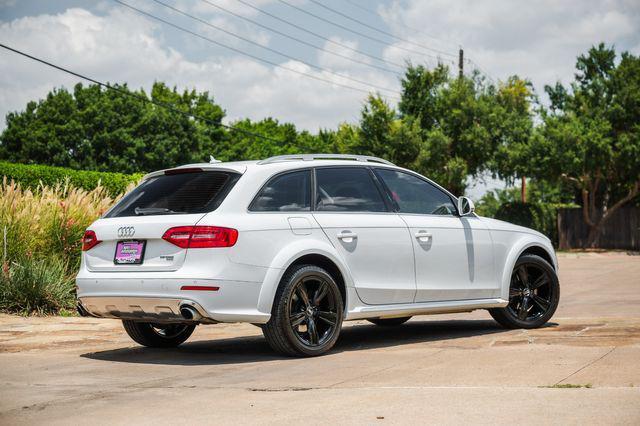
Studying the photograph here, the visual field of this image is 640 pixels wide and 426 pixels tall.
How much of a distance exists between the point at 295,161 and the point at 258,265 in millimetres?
1340

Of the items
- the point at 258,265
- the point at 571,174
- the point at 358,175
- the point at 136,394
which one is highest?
the point at 571,174

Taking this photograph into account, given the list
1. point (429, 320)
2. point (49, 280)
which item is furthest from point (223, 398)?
point (49, 280)

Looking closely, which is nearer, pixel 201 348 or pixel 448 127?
pixel 201 348

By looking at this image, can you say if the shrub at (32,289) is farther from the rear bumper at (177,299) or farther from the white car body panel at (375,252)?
the white car body panel at (375,252)

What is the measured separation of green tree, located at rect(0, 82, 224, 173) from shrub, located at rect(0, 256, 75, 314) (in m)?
51.0

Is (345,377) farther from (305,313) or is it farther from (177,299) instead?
(177,299)

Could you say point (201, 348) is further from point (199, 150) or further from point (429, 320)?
point (199, 150)

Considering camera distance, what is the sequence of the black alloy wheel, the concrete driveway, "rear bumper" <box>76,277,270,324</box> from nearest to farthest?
1. the concrete driveway
2. "rear bumper" <box>76,277,270,324</box>
3. the black alloy wheel

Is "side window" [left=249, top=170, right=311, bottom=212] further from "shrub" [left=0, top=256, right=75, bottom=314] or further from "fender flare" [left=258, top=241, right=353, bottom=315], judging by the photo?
"shrub" [left=0, top=256, right=75, bottom=314]

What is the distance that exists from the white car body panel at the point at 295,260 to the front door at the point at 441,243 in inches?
0.5

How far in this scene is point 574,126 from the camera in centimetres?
4125

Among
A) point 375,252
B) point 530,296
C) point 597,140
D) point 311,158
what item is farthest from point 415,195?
point 597,140

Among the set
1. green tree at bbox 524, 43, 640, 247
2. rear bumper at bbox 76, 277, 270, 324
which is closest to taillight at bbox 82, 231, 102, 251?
rear bumper at bbox 76, 277, 270, 324

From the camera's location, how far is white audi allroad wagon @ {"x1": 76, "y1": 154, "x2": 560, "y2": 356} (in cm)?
758
